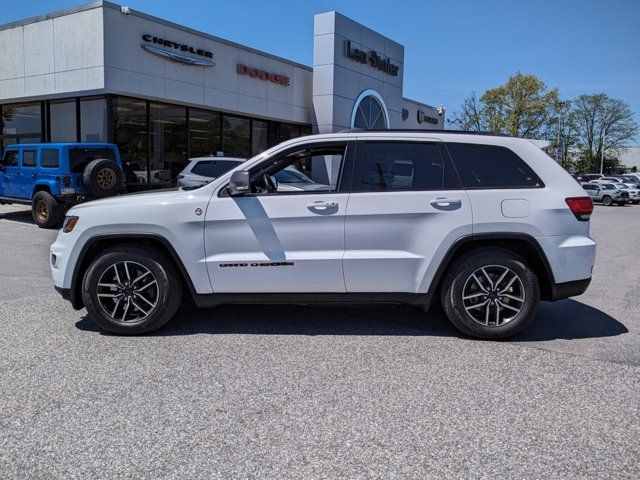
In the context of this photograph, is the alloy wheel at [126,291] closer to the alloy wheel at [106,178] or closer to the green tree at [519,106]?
the alloy wheel at [106,178]

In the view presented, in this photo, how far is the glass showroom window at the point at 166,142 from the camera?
18.9 metres

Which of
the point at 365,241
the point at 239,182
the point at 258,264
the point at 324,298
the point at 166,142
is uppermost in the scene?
the point at 166,142

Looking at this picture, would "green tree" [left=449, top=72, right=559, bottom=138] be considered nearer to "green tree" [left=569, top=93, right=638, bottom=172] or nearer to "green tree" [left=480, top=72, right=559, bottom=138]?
"green tree" [left=480, top=72, right=559, bottom=138]

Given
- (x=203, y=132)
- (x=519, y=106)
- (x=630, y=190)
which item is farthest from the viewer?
(x=519, y=106)

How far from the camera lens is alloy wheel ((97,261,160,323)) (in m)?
5.00

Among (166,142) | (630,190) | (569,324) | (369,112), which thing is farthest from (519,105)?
(569,324)

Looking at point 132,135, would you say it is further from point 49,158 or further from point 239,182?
point 239,182

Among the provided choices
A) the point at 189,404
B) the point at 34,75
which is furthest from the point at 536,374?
the point at 34,75

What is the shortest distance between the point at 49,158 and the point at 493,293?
11810mm

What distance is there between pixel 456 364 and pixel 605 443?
135cm

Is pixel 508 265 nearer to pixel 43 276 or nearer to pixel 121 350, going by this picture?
pixel 121 350

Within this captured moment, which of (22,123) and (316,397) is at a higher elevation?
(22,123)

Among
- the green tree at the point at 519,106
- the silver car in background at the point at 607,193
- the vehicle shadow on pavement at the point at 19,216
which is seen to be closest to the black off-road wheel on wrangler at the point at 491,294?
the vehicle shadow on pavement at the point at 19,216

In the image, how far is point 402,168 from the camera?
16.5 ft
